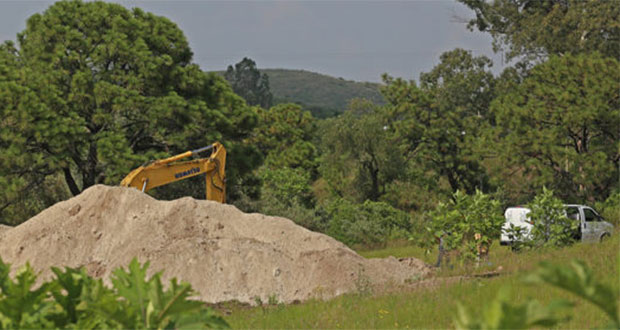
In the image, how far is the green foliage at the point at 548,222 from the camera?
15.9 metres

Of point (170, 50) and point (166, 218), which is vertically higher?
point (170, 50)

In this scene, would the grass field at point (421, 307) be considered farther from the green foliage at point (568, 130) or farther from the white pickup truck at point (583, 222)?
the green foliage at point (568, 130)

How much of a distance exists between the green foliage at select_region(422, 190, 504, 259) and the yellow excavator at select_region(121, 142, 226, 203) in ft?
28.6

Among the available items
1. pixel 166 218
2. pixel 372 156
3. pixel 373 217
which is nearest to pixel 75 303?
pixel 166 218

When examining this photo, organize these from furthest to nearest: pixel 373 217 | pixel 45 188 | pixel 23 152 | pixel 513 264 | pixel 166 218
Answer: pixel 373 217 < pixel 45 188 < pixel 23 152 < pixel 166 218 < pixel 513 264

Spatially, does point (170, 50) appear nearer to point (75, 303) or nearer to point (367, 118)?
point (367, 118)

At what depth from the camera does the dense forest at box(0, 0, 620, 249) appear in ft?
81.3

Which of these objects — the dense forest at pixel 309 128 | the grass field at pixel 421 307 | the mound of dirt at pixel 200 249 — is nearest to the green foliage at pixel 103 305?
the grass field at pixel 421 307

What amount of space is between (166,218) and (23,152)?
391 inches

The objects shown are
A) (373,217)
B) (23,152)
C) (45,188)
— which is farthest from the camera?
(373,217)

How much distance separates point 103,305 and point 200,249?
12356mm

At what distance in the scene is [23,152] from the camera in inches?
931

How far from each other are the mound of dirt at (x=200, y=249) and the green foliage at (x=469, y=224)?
109 cm

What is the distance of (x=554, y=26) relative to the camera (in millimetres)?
43969
